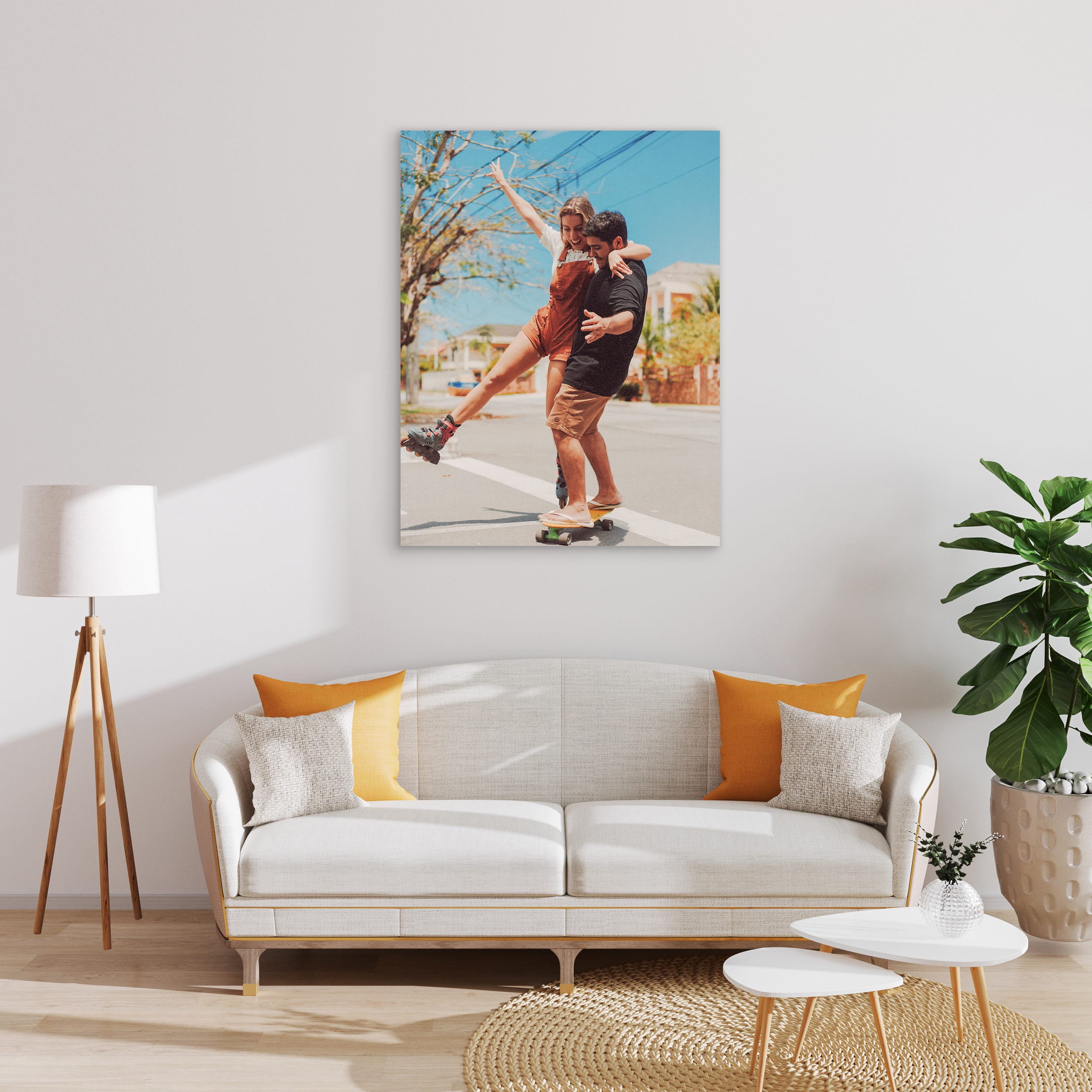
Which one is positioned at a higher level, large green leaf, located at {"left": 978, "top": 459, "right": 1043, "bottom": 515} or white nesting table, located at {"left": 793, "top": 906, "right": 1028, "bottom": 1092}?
large green leaf, located at {"left": 978, "top": 459, "right": 1043, "bottom": 515}

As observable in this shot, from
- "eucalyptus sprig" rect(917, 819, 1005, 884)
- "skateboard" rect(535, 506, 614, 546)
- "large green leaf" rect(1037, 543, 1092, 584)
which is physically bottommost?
"eucalyptus sprig" rect(917, 819, 1005, 884)

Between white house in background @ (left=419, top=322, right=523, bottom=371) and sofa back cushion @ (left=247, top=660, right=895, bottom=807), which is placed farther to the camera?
white house in background @ (left=419, top=322, right=523, bottom=371)

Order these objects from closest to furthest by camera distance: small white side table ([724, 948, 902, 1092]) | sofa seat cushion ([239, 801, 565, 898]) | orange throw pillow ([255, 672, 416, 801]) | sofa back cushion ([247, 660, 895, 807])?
small white side table ([724, 948, 902, 1092])
sofa seat cushion ([239, 801, 565, 898])
orange throw pillow ([255, 672, 416, 801])
sofa back cushion ([247, 660, 895, 807])

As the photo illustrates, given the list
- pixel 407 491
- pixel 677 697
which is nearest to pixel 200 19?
pixel 407 491

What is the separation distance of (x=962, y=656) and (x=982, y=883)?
0.85 m

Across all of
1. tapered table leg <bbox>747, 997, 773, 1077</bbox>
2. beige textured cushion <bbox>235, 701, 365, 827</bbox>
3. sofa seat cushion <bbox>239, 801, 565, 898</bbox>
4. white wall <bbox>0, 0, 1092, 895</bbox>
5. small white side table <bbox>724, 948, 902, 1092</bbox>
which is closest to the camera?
small white side table <bbox>724, 948, 902, 1092</bbox>

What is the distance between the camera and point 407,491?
3600 millimetres

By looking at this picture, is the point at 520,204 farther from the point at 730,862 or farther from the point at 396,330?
the point at 730,862

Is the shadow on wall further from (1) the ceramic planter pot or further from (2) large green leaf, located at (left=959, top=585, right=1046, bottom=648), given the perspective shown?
(1) the ceramic planter pot

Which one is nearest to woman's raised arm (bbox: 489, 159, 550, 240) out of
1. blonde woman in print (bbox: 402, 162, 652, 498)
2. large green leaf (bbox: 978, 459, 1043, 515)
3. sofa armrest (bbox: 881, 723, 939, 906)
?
blonde woman in print (bbox: 402, 162, 652, 498)

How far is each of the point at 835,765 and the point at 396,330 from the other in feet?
7.15

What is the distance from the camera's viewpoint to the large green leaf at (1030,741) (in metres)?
3.09

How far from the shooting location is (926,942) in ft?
7.47

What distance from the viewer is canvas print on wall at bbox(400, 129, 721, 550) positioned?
11.8 ft
